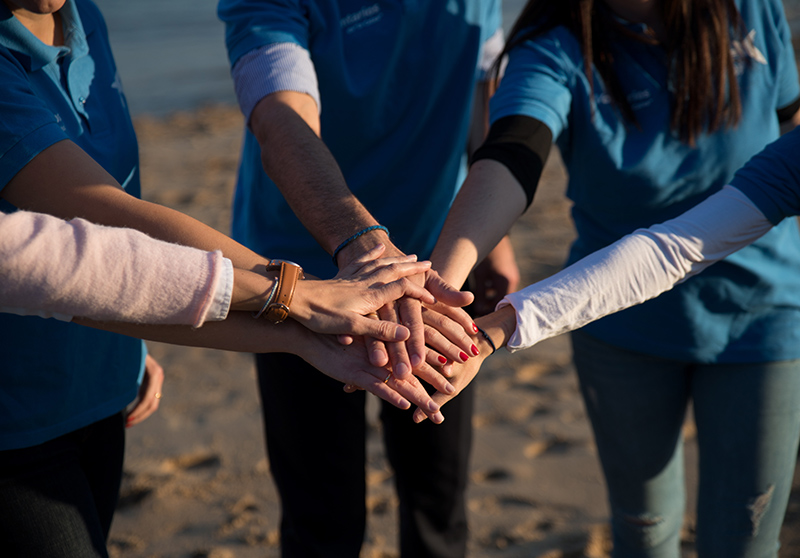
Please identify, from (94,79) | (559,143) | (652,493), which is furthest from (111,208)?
(652,493)

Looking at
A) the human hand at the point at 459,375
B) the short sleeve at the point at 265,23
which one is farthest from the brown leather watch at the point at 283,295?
the short sleeve at the point at 265,23

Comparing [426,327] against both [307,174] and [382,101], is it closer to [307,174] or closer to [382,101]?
[307,174]

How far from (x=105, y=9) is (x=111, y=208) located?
25.2 metres

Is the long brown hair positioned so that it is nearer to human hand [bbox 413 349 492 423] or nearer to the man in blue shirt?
the man in blue shirt

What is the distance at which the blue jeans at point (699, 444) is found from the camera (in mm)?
1909

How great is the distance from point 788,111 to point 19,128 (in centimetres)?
203

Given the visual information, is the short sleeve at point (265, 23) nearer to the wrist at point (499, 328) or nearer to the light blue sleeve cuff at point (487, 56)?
the light blue sleeve cuff at point (487, 56)

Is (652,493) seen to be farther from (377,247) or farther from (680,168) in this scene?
(377,247)

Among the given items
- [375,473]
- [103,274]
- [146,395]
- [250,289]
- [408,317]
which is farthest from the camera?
[375,473]

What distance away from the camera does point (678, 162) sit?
194cm

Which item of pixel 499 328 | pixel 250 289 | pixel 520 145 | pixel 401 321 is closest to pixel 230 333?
pixel 250 289

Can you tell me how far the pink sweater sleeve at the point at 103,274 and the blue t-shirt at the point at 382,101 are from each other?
2.78 feet

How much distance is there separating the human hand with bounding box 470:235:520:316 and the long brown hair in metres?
0.78

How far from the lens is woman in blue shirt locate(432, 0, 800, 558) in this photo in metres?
1.92
